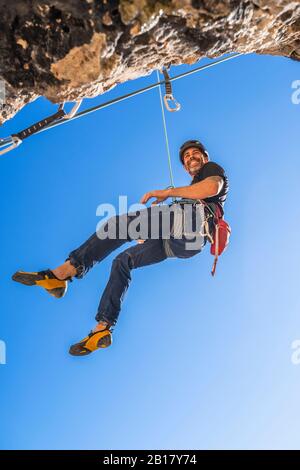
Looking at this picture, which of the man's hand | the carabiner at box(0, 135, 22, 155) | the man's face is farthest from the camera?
the man's face

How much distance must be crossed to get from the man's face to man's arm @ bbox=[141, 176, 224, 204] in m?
0.52

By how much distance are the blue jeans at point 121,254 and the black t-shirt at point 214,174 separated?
469 millimetres

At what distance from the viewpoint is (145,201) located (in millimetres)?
4703

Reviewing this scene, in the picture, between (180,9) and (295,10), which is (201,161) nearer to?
(295,10)

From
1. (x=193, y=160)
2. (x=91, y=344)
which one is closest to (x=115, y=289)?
(x=91, y=344)

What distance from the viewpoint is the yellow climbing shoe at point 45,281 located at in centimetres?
461

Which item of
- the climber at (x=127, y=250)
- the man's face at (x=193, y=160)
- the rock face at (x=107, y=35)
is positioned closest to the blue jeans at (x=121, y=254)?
the climber at (x=127, y=250)

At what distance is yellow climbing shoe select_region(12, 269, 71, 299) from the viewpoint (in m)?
4.61

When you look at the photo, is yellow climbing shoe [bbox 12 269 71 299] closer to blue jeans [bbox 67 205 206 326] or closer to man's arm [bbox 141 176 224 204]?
blue jeans [bbox 67 205 206 326]

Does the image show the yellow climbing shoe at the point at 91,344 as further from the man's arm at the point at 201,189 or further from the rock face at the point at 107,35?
the rock face at the point at 107,35

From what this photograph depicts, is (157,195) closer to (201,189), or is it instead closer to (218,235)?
(201,189)

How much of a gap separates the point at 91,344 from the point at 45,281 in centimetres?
86

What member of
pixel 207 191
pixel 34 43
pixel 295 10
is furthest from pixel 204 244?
pixel 34 43

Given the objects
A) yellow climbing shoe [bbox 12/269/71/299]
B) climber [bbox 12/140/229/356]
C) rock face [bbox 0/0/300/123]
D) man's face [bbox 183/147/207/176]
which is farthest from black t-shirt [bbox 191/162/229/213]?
yellow climbing shoe [bbox 12/269/71/299]
